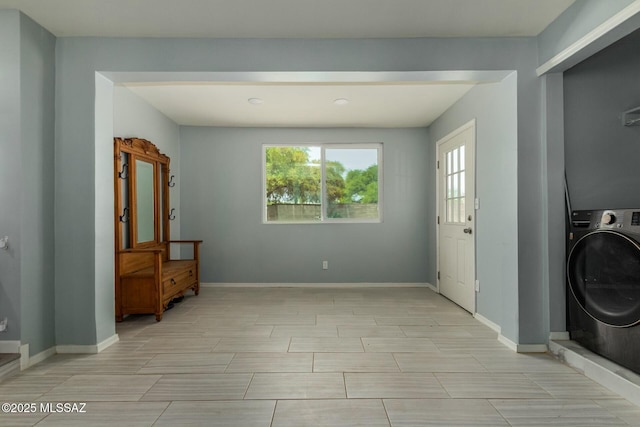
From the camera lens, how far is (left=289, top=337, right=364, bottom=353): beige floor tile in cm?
280

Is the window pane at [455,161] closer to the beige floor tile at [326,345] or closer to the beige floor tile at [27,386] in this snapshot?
the beige floor tile at [326,345]

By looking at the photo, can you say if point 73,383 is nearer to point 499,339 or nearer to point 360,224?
point 499,339

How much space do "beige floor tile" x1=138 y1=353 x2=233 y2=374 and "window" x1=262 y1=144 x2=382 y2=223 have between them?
2757mm

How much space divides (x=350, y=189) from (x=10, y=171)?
3853 millimetres

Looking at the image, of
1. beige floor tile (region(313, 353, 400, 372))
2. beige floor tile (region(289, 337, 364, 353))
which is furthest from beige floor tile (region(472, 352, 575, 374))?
beige floor tile (region(289, 337, 364, 353))

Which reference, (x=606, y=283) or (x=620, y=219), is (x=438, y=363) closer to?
(x=606, y=283)

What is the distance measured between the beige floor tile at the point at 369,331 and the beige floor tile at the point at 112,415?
1603 mm

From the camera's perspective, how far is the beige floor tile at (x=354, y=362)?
2.46 m

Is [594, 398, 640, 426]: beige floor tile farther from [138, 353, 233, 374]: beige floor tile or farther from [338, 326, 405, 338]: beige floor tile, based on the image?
[138, 353, 233, 374]: beige floor tile

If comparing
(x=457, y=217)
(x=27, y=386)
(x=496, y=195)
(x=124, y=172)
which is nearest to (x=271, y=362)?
(x=27, y=386)

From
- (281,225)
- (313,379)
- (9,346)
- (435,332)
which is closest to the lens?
(313,379)

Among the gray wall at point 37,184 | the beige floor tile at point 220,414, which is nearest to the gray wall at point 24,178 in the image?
the gray wall at point 37,184

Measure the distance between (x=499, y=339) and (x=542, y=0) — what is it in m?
2.53

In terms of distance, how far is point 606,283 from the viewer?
2.33 metres
